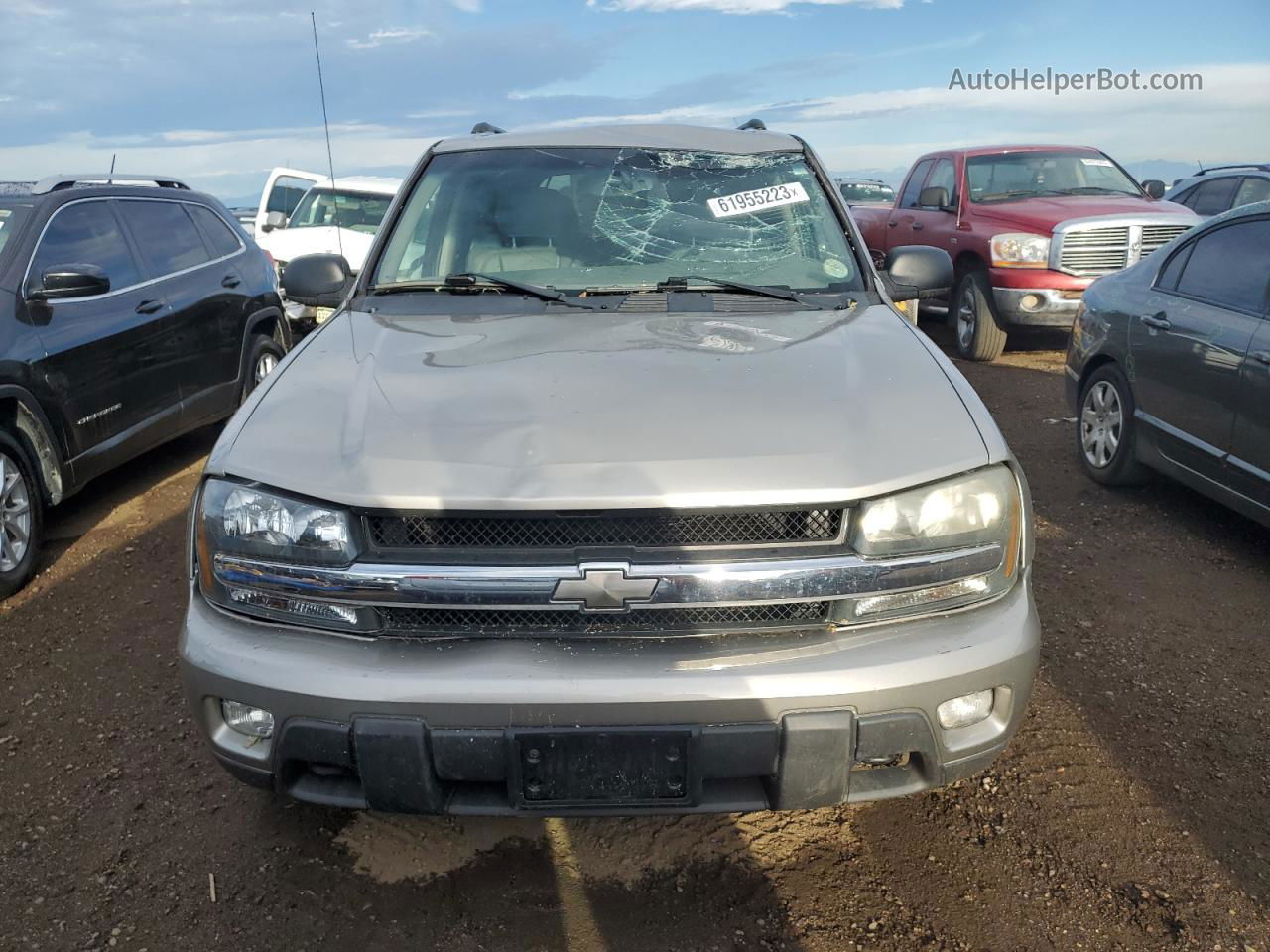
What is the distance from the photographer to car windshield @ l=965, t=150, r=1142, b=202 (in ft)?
31.3

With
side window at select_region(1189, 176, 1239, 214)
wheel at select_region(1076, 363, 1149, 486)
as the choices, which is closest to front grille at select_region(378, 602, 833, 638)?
wheel at select_region(1076, 363, 1149, 486)

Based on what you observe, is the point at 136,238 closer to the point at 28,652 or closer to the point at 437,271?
the point at 28,652

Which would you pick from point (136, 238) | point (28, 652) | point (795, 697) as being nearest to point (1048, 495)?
point (795, 697)

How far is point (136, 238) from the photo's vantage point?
5625mm

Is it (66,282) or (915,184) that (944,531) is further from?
(915,184)

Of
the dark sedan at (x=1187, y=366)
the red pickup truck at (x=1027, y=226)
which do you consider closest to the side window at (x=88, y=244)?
the red pickup truck at (x=1027, y=226)

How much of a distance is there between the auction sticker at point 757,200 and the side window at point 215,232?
419 centimetres

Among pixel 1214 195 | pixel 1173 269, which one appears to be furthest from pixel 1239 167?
pixel 1173 269

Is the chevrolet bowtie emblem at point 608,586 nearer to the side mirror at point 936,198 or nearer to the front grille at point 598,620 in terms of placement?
the front grille at point 598,620

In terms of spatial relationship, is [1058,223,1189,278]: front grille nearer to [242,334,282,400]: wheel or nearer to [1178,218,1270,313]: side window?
[1178,218,1270,313]: side window

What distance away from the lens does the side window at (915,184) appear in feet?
35.1

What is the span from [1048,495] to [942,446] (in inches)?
142

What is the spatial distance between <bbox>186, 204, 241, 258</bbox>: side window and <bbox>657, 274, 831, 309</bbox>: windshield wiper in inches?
170

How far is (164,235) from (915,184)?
7.94m
